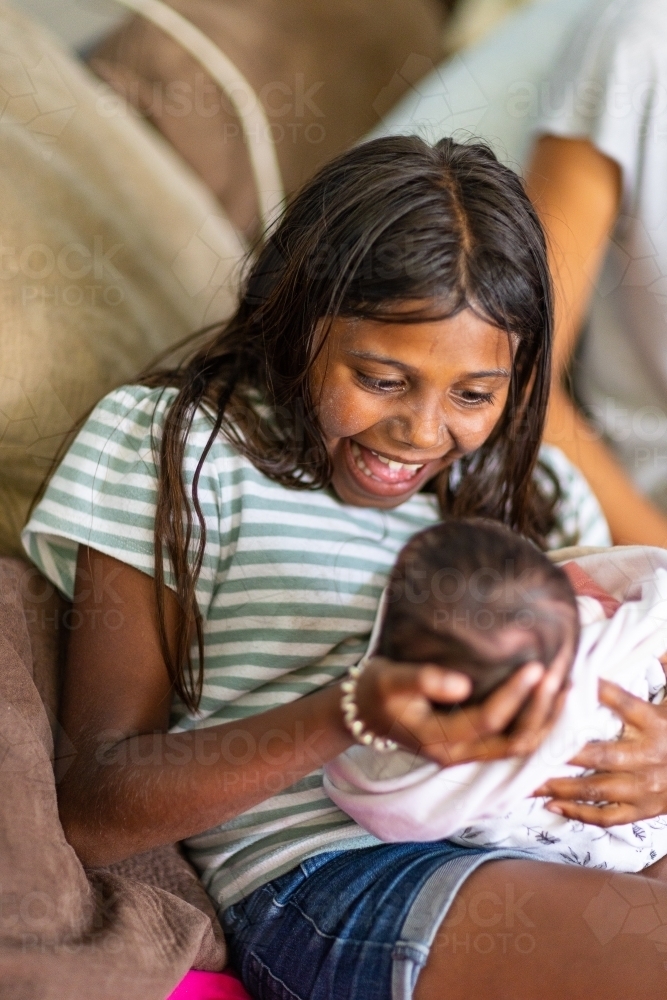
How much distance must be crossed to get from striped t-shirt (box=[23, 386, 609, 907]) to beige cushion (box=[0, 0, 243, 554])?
0.19ft

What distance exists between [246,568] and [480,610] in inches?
7.9

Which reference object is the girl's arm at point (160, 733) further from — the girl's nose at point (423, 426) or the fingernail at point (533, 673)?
the girl's nose at point (423, 426)

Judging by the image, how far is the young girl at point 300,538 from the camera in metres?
0.42

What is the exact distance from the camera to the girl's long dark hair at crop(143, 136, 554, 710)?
16.7 inches

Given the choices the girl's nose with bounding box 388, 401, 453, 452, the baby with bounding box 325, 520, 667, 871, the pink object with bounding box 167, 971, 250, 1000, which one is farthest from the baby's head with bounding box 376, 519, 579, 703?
the pink object with bounding box 167, 971, 250, 1000

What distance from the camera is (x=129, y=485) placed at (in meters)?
0.48

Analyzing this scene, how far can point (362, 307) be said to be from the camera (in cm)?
42

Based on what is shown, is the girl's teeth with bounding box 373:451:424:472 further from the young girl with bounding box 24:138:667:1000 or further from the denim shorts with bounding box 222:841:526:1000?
the denim shorts with bounding box 222:841:526:1000

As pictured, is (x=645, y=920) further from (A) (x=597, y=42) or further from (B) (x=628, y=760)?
(A) (x=597, y=42)

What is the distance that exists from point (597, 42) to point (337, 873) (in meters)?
0.54

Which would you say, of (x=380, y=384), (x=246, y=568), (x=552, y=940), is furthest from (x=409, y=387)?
(x=552, y=940)

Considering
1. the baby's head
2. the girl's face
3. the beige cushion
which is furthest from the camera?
the beige cushion

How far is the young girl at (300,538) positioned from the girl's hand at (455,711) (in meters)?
0.05

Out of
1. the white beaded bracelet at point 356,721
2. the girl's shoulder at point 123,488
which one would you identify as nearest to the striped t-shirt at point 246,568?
the girl's shoulder at point 123,488
